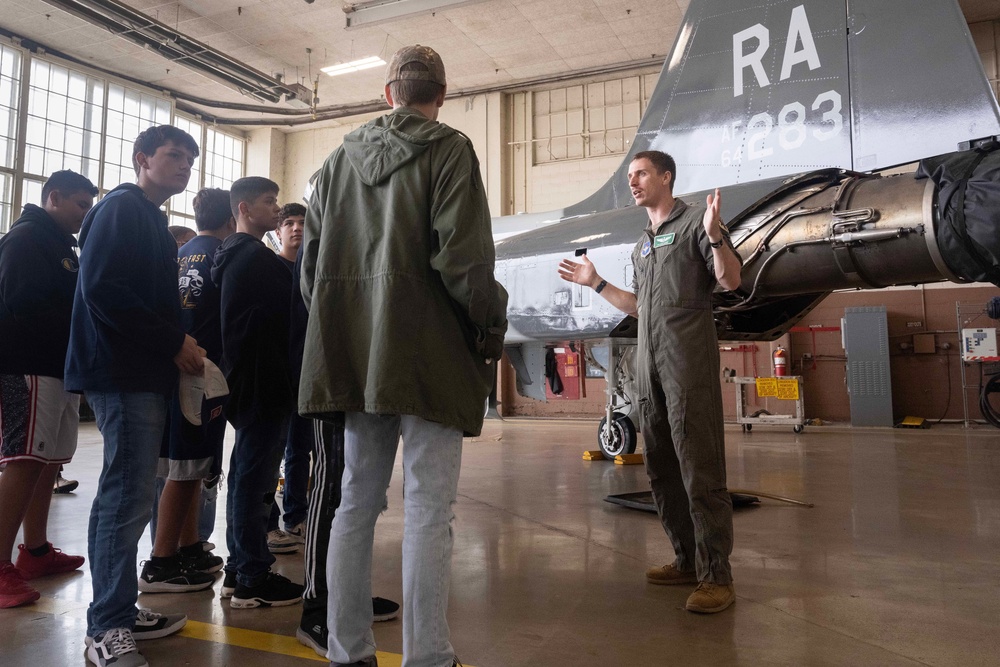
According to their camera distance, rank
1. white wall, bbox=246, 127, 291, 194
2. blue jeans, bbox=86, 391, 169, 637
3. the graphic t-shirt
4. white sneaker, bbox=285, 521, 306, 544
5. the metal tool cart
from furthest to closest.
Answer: white wall, bbox=246, 127, 291, 194
the metal tool cart
white sneaker, bbox=285, 521, 306, 544
the graphic t-shirt
blue jeans, bbox=86, 391, 169, 637

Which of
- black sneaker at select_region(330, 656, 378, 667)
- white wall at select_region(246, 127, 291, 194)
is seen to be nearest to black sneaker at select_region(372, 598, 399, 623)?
black sneaker at select_region(330, 656, 378, 667)

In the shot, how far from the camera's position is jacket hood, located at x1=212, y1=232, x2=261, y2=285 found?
9.80 feet

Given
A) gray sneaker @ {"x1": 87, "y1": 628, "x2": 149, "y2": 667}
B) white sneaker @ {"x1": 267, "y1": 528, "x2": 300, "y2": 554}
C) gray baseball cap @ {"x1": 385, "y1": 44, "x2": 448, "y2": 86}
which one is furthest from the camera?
white sneaker @ {"x1": 267, "y1": 528, "x2": 300, "y2": 554}

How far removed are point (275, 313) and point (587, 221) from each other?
3551 mm

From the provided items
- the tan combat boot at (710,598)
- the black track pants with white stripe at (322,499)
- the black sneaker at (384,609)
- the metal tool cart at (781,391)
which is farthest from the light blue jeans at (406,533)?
the metal tool cart at (781,391)

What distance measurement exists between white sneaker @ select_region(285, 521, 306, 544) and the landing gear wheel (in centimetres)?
428

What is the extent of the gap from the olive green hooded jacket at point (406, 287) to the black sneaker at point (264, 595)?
1266 millimetres

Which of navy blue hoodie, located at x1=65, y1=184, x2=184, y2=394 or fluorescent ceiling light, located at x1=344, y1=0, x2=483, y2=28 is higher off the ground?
fluorescent ceiling light, located at x1=344, y1=0, x2=483, y2=28

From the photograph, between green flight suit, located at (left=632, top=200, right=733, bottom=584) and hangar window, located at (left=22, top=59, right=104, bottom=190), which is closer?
green flight suit, located at (left=632, top=200, right=733, bottom=584)

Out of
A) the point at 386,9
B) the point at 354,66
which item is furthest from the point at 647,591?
the point at 354,66

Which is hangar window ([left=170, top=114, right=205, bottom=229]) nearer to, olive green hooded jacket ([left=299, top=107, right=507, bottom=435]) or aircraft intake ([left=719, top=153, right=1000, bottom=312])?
aircraft intake ([left=719, top=153, right=1000, bottom=312])

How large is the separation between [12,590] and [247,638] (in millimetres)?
1182

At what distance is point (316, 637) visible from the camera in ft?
7.29

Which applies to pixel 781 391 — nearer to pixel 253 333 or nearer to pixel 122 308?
pixel 253 333
